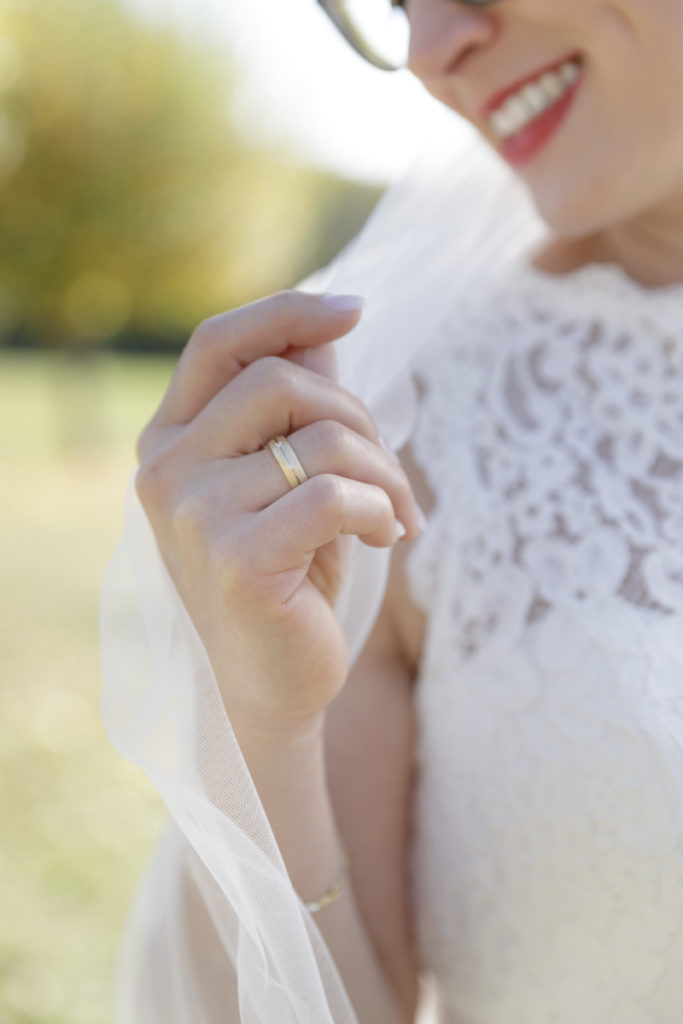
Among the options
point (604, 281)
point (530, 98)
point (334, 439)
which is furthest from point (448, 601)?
point (530, 98)

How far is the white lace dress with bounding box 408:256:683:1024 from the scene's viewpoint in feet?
3.69

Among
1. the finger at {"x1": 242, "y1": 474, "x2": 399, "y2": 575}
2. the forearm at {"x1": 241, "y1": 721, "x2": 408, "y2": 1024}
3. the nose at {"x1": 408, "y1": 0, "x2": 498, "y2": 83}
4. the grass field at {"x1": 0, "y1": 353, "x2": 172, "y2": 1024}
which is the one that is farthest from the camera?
the grass field at {"x1": 0, "y1": 353, "x2": 172, "y2": 1024}

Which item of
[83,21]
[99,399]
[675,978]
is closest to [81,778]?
[675,978]

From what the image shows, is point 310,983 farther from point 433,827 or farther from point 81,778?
point 81,778

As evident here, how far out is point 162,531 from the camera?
1.01m

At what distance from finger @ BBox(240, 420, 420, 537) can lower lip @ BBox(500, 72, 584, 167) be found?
653mm

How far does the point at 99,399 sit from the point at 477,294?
52.2 feet

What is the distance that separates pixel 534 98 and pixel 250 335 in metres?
0.61

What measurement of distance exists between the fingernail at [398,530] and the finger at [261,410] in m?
0.11

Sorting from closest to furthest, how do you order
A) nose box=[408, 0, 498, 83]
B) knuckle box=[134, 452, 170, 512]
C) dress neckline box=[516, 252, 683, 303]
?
knuckle box=[134, 452, 170, 512]
nose box=[408, 0, 498, 83]
dress neckline box=[516, 252, 683, 303]

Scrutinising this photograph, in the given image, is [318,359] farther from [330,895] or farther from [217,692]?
[330,895]

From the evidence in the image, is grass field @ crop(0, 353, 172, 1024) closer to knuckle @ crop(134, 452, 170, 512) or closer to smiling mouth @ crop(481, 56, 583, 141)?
knuckle @ crop(134, 452, 170, 512)

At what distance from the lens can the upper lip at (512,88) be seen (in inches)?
49.9

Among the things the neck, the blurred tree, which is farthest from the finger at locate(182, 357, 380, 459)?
the blurred tree
